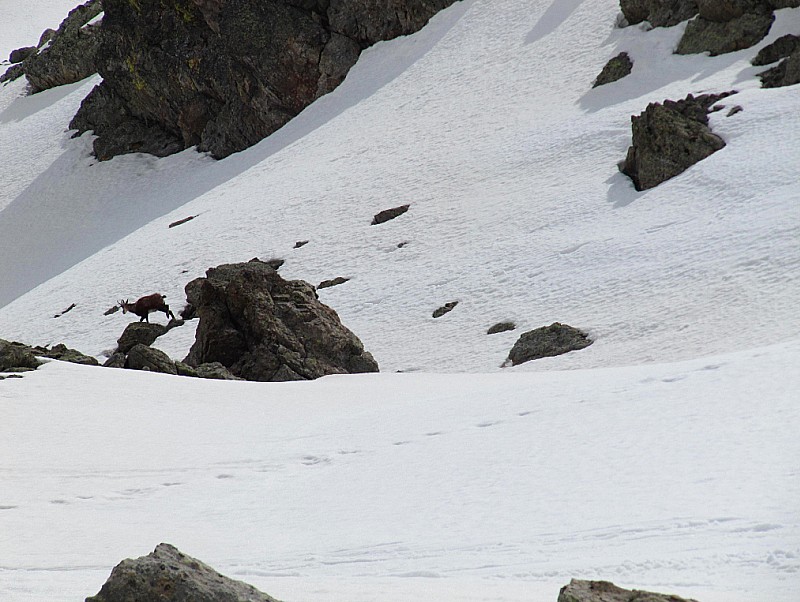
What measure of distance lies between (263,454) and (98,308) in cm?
2507

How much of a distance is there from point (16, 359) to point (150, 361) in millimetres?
2690

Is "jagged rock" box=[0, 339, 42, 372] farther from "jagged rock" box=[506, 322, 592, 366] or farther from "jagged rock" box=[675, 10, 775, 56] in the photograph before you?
"jagged rock" box=[675, 10, 775, 56]

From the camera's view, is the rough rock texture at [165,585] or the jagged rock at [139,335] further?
the jagged rock at [139,335]

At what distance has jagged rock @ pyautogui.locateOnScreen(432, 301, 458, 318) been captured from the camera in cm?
2566

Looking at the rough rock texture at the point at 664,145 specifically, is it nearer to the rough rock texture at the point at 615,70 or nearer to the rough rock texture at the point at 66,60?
the rough rock texture at the point at 615,70

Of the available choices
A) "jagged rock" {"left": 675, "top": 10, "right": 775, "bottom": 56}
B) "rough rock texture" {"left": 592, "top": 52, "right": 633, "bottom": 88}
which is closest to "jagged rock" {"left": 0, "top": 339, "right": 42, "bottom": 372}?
"rough rock texture" {"left": 592, "top": 52, "right": 633, "bottom": 88}

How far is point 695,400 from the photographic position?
1085 cm

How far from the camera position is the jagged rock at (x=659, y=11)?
125ft

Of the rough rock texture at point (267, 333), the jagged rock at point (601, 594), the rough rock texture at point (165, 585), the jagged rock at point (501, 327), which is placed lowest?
the jagged rock at point (501, 327)

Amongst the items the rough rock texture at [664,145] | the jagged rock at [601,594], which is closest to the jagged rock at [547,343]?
the rough rock texture at [664,145]

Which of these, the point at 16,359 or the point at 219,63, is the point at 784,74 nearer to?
the point at 16,359

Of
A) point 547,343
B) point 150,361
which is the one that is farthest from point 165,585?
point 547,343

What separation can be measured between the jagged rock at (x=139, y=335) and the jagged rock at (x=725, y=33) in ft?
71.9

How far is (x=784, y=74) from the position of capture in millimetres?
31844
